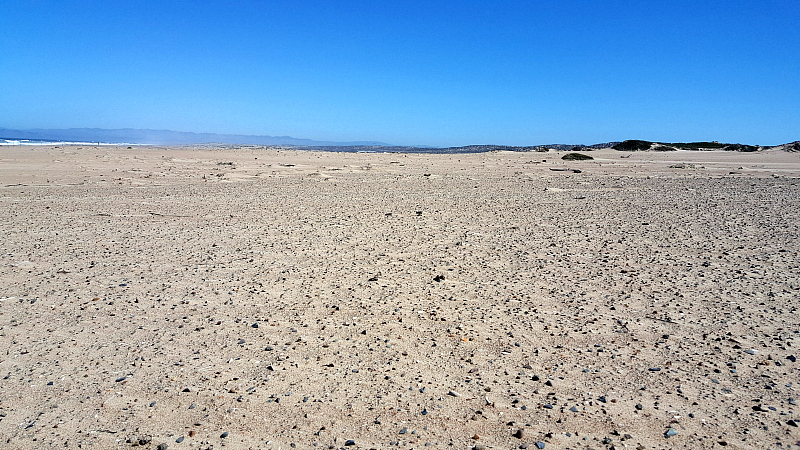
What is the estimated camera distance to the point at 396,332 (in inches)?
198

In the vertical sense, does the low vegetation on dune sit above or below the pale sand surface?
above

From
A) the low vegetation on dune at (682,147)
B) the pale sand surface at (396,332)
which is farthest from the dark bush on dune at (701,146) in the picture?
→ the pale sand surface at (396,332)

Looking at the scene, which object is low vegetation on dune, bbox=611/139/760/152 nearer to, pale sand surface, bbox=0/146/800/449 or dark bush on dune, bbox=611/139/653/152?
dark bush on dune, bbox=611/139/653/152

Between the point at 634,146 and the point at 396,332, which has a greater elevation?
the point at 634,146

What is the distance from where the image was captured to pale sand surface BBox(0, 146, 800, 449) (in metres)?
3.56

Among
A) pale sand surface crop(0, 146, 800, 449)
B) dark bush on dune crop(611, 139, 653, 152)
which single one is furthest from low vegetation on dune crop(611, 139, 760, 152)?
pale sand surface crop(0, 146, 800, 449)

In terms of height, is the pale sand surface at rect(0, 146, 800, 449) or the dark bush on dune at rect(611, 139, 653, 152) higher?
the dark bush on dune at rect(611, 139, 653, 152)

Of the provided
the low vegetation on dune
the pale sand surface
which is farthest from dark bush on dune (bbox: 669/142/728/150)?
the pale sand surface

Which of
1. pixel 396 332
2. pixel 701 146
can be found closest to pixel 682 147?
pixel 701 146

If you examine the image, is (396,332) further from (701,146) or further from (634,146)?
(701,146)

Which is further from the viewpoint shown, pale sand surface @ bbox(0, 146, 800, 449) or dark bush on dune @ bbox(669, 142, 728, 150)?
dark bush on dune @ bbox(669, 142, 728, 150)

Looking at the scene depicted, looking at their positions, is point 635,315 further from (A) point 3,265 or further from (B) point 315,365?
(A) point 3,265

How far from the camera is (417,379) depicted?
164 inches

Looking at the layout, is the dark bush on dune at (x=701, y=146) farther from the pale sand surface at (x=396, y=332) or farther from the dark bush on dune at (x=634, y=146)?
the pale sand surface at (x=396, y=332)
